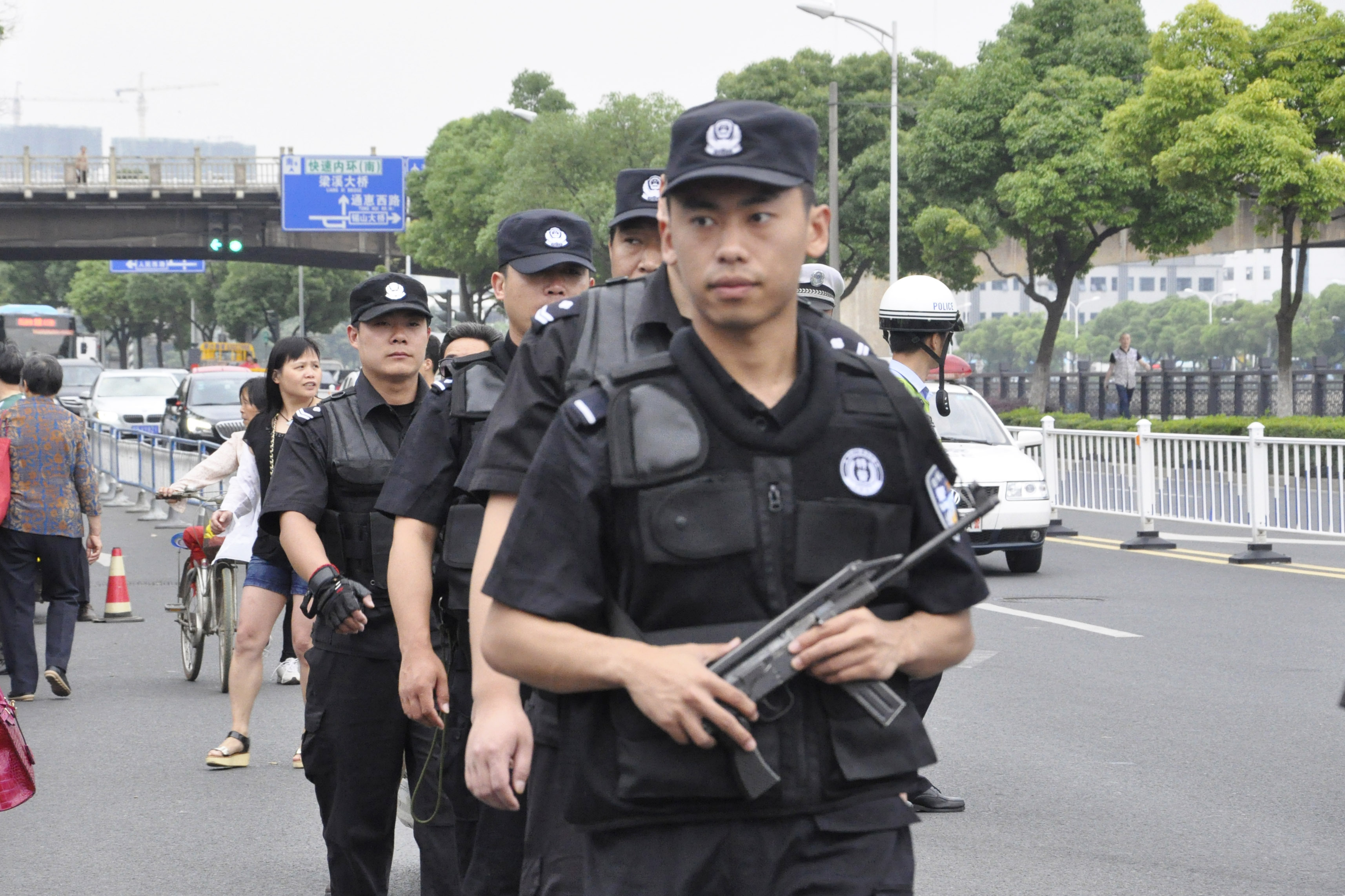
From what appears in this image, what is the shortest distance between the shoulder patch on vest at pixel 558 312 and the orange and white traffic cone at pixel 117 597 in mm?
10354

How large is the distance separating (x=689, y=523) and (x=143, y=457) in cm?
2087

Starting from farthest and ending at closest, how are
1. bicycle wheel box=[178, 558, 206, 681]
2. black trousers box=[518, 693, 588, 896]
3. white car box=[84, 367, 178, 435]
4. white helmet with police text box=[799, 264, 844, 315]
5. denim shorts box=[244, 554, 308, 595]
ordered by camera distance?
white car box=[84, 367, 178, 435] < bicycle wheel box=[178, 558, 206, 681] < denim shorts box=[244, 554, 308, 595] < white helmet with police text box=[799, 264, 844, 315] < black trousers box=[518, 693, 588, 896]

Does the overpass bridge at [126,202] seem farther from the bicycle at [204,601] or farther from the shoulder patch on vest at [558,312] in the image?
the shoulder patch on vest at [558,312]

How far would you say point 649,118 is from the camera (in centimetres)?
4938

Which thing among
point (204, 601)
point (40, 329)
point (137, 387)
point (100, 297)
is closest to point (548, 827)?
point (204, 601)

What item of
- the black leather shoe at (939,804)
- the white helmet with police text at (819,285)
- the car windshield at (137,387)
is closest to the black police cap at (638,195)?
the white helmet with police text at (819,285)

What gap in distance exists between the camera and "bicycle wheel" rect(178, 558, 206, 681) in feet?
32.1

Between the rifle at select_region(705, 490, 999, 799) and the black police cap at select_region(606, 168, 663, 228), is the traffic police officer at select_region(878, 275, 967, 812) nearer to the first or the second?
the black police cap at select_region(606, 168, 663, 228)

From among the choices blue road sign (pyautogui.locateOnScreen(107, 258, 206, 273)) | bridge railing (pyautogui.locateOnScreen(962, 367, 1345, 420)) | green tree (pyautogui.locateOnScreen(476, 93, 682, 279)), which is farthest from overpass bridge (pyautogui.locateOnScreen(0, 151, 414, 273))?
bridge railing (pyautogui.locateOnScreen(962, 367, 1345, 420))

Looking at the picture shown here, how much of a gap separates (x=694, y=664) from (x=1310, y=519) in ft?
46.2

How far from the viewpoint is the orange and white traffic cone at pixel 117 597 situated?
41.5 feet

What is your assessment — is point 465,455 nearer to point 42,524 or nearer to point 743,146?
point 743,146

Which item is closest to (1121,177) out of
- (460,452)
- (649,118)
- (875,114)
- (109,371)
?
(875,114)

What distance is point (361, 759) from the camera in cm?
452
